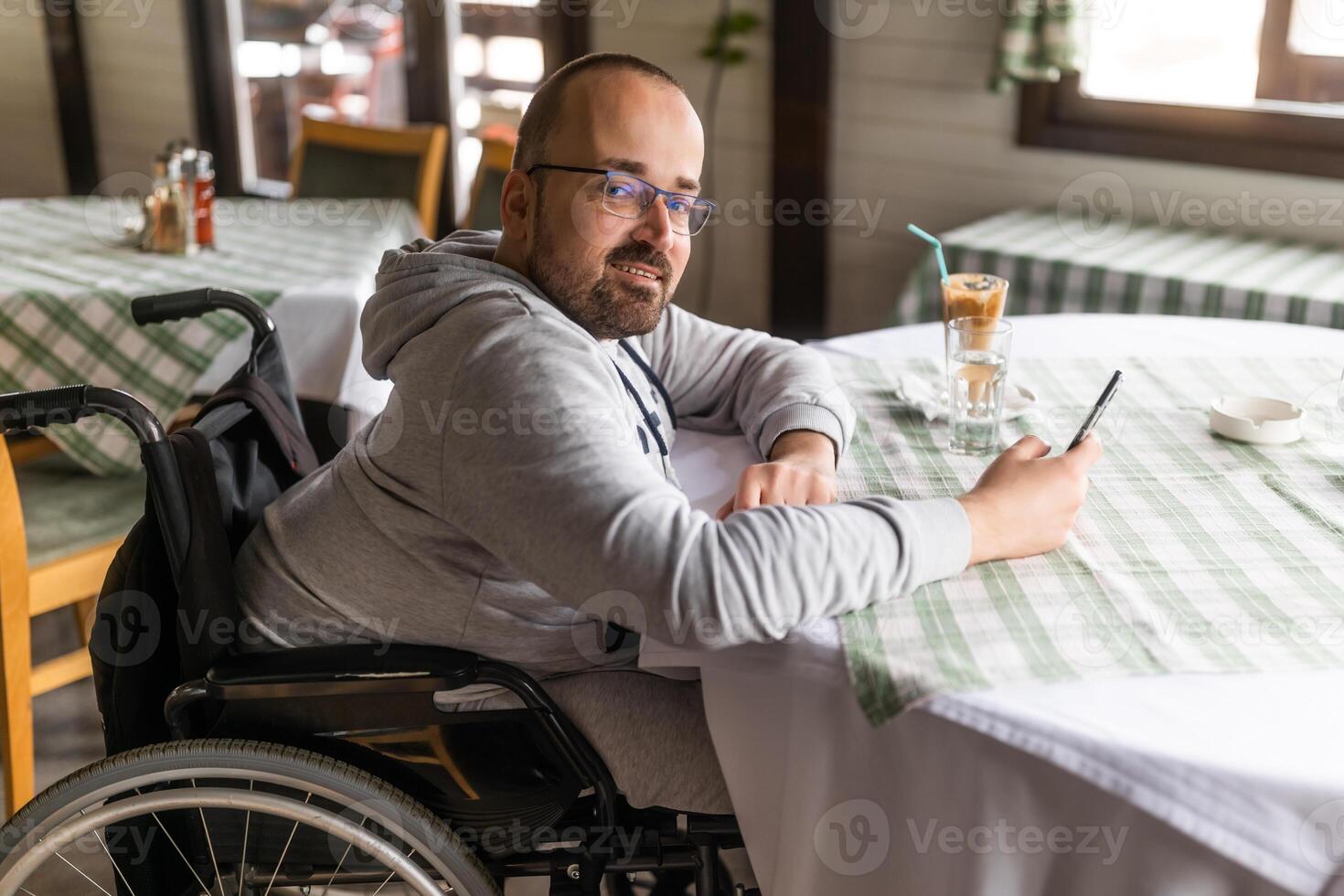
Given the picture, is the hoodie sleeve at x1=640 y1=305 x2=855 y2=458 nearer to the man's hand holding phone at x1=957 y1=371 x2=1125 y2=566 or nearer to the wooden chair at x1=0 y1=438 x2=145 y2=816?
the man's hand holding phone at x1=957 y1=371 x2=1125 y2=566

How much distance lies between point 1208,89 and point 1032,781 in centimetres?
290

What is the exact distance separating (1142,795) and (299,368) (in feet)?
6.21

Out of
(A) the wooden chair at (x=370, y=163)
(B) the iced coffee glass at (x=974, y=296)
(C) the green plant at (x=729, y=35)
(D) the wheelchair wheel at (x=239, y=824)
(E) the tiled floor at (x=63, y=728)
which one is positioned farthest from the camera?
(C) the green plant at (x=729, y=35)

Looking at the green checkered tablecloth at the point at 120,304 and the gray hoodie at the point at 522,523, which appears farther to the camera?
the green checkered tablecloth at the point at 120,304

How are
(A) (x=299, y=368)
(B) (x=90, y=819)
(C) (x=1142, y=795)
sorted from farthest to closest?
(A) (x=299, y=368), (B) (x=90, y=819), (C) (x=1142, y=795)

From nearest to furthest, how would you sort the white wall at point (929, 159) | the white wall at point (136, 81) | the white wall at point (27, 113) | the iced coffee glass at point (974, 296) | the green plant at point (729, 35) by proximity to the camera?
the iced coffee glass at point (974, 296)
the white wall at point (929, 159)
the green plant at point (729, 35)
the white wall at point (136, 81)
the white wall at point (27, 113)

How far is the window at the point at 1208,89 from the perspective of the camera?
3025 mm

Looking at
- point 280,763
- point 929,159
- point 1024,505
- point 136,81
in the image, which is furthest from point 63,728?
point 136,81

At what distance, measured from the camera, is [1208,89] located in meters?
3.28

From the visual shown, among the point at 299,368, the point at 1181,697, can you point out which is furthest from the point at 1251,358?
the point at 299,368

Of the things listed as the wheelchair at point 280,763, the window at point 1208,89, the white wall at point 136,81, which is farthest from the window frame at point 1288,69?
the white wall at point 136,81

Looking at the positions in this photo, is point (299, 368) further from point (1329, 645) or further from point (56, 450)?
point (1329, 645)

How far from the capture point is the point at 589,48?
170 inches

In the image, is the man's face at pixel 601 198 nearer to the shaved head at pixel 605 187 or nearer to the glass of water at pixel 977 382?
the shaved head at pixel 605 187
